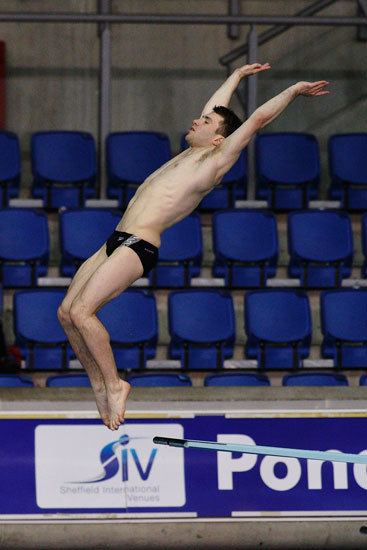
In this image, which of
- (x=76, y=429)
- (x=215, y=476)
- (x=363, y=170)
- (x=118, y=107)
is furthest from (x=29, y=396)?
(x=118, y=107)

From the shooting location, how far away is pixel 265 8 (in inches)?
552

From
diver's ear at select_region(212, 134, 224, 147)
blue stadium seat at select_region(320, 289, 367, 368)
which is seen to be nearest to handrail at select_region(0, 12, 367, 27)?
blue stadium seat at select_region(320, 289, 367, 368)

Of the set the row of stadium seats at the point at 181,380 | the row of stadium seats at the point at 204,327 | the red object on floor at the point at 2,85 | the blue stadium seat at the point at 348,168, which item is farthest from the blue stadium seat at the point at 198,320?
the red object on floor at the point at 2,85

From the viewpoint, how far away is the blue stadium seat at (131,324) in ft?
34.1

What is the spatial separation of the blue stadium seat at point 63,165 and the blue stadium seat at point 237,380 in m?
3.13

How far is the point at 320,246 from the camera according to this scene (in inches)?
450

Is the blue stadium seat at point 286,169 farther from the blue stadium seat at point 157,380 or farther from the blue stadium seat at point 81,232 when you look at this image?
the blue stadium seat at point 157,380

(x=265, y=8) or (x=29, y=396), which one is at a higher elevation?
(x=265, y=8)

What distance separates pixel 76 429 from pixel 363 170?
5.27 metres

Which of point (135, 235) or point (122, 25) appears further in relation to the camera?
point (122, 25)

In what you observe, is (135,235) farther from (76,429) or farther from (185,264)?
(185,264)

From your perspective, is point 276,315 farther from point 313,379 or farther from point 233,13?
point 233,13

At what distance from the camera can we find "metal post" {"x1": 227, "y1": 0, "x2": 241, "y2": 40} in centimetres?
1378

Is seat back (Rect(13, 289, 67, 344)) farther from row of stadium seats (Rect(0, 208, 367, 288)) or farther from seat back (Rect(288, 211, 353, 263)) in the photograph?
seat back (Rect(288, 211, 353, 263))
